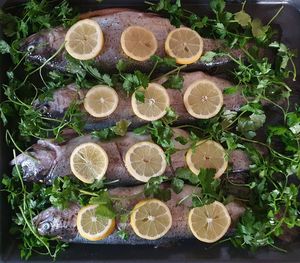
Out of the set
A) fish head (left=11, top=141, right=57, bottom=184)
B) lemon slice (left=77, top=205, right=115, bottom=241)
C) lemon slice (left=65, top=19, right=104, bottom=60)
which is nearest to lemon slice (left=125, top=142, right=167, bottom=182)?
lemon slice (left=77, top=205, right=115, bottom=241)

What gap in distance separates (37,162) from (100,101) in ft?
1.44

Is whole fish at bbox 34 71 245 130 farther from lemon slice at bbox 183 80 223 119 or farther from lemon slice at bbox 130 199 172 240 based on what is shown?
lemon slice at bbox 130 199 172 240

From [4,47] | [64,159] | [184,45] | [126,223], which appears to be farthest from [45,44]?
[126,223]

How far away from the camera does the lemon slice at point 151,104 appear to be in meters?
2.58

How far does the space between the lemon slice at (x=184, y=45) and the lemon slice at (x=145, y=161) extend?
474 millimetres

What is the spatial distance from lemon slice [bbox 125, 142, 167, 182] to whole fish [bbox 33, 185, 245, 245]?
0.39 feet

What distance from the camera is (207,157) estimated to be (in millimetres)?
2604

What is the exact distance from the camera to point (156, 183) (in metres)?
2.54

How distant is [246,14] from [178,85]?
53 centimetres

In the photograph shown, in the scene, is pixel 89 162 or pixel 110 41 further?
pixel 110 41

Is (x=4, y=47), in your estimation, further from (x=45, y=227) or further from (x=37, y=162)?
(x=45, y=227)

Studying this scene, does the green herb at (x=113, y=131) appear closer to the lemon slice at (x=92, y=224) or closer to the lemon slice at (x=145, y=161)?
the lemon slice at (x=145, y=161)

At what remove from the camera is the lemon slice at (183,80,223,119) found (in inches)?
104

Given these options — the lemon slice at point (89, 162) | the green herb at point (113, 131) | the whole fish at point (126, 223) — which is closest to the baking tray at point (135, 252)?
the whole fish at point (126, 223)
